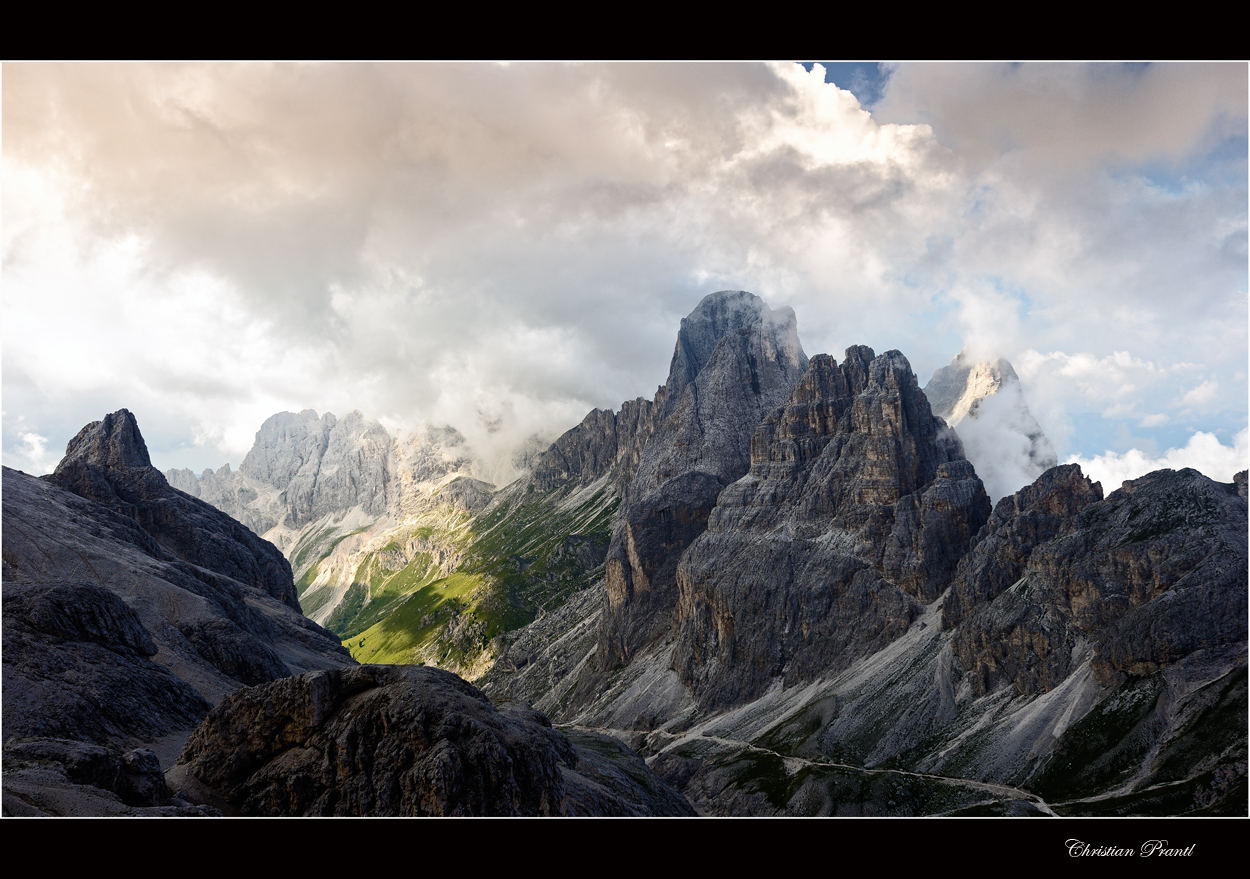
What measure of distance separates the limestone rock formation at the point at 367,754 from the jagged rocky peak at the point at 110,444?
152604 millimetres

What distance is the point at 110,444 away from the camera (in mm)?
177000

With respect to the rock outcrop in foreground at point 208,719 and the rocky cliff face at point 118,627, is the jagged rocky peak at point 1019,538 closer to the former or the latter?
the rock outcrop in foreground at point 208,719

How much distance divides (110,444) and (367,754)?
170 metres

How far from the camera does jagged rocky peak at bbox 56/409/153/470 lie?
572ft

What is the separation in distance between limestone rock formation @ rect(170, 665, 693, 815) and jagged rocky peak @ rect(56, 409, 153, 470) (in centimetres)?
15260

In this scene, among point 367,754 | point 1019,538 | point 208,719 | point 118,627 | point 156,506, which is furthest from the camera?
point 1019,538

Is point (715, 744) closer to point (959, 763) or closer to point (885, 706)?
point (885, 706)

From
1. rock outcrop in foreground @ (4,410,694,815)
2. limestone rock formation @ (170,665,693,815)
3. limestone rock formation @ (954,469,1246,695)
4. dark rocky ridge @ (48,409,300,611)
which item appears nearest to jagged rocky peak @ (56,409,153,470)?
dark rocky ridge @ (48,409,300,611)

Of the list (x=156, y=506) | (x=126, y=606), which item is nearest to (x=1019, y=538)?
(x=126, y=606)

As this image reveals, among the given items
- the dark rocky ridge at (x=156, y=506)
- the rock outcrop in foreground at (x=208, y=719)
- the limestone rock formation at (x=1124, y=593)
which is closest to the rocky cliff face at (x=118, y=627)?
the rock outcrop in foreground at (x=208, y=719)

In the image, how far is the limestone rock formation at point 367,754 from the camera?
45.3 meters

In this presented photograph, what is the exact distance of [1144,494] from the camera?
160m

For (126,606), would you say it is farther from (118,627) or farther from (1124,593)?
→ (1124,593)
